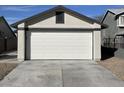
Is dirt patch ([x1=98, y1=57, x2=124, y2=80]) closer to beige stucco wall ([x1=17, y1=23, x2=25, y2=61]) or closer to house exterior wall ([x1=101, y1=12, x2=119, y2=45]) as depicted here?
beige stucco wall ([x1=17, y1=23, x2=25, y2=61])

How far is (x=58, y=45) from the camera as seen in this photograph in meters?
21.5

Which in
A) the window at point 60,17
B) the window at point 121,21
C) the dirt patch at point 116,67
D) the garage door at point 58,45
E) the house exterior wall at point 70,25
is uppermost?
the window at point 121,21

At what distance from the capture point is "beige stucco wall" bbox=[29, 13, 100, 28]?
21.4 meters

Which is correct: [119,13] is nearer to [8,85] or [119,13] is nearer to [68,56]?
[68,56]

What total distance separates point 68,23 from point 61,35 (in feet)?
3.71

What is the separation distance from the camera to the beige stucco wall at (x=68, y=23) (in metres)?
→ 21.4

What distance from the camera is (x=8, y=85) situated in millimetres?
10414

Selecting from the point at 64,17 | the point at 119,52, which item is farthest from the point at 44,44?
the point at 119,52

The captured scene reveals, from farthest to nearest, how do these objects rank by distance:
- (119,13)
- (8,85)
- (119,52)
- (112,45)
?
(119,13) < (112,45) < (119,52) < (8,85)

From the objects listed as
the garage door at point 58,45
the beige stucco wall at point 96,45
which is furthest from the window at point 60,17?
the beige stucco wall at point 96,45

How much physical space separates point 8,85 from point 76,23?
12055 mm

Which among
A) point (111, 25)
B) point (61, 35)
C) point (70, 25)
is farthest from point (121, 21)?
point (61, 35)

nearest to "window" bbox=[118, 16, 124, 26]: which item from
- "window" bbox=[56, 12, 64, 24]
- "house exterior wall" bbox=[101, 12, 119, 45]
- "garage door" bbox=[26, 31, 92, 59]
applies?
"house exterior wall" bbox=[101, 12, 119, 45]

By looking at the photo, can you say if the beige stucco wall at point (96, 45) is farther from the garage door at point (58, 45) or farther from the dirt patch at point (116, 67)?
the dirt patch at point (116, 67)
